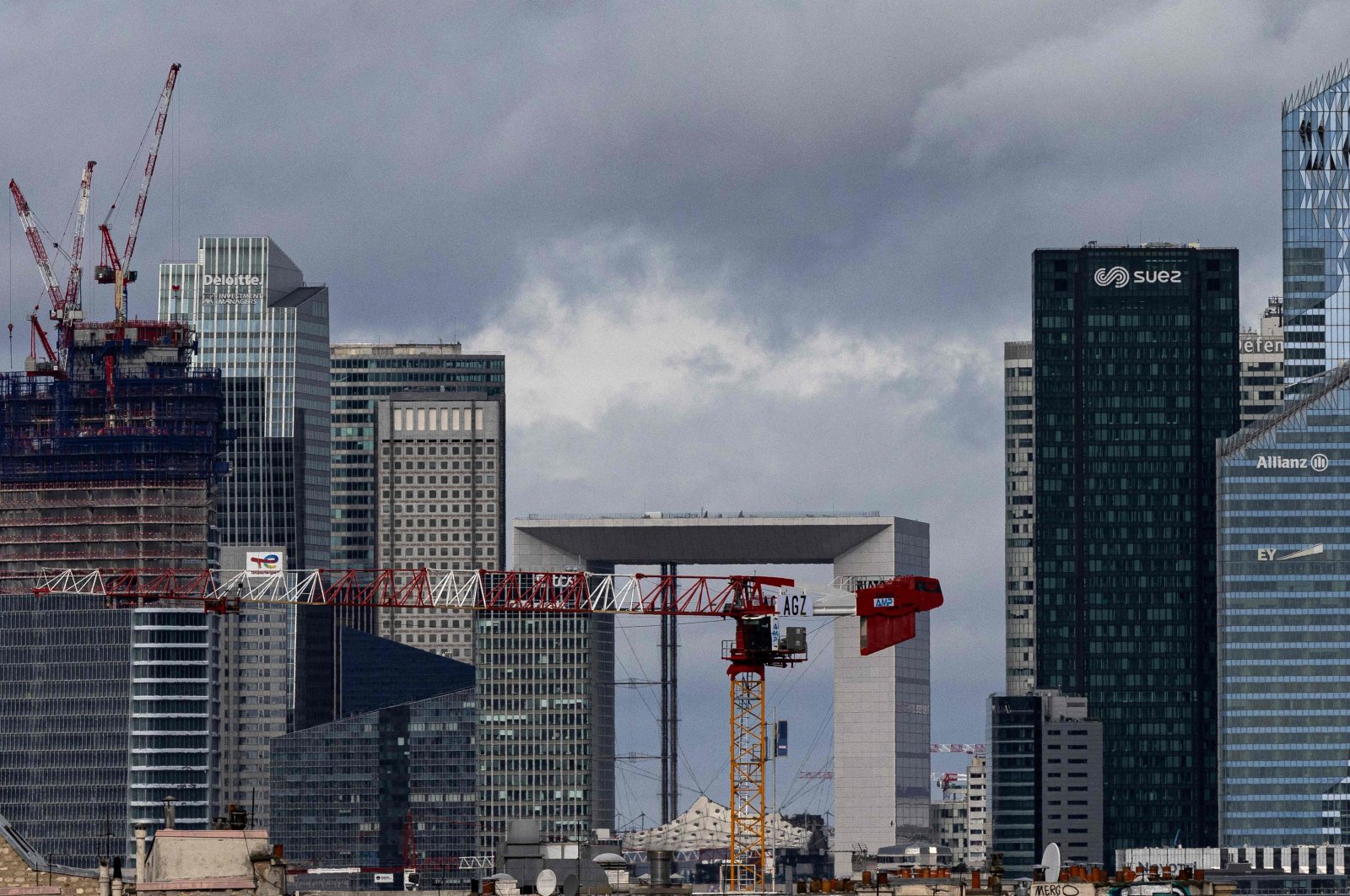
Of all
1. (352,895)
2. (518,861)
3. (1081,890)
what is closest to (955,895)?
(1081,890)

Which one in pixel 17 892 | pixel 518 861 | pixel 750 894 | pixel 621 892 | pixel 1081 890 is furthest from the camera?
pixel 750 894

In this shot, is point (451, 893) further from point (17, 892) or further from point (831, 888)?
point (17, 892)

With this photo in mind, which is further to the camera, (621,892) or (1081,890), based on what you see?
(621,892)

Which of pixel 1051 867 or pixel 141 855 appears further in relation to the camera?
pixel 1051 867

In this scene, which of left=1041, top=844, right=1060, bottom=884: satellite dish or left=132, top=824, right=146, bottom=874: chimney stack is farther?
left=1041, top=844, right=1060, bottom=884: satellite dish

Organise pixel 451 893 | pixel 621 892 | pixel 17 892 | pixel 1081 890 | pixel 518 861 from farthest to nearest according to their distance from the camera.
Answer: pixel 451 893 < pixel 518 861 < pixel 621 892 < pixel 1081 890 < pixel 17 892

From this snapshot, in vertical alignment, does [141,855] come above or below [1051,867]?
above

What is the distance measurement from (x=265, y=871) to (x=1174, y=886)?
39798 mm

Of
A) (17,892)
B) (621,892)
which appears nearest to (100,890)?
(17,892)

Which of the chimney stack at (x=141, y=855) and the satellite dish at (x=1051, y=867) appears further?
the satellite dish at (x=1051, y=867)

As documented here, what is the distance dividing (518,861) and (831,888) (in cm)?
2194

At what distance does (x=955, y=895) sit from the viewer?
141 metres

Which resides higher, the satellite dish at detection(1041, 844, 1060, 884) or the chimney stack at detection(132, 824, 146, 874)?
the chimney stack at detection(132, 824, 146, 874)

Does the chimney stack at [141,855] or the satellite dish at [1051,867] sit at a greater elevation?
the chimney stack at [141,855]
